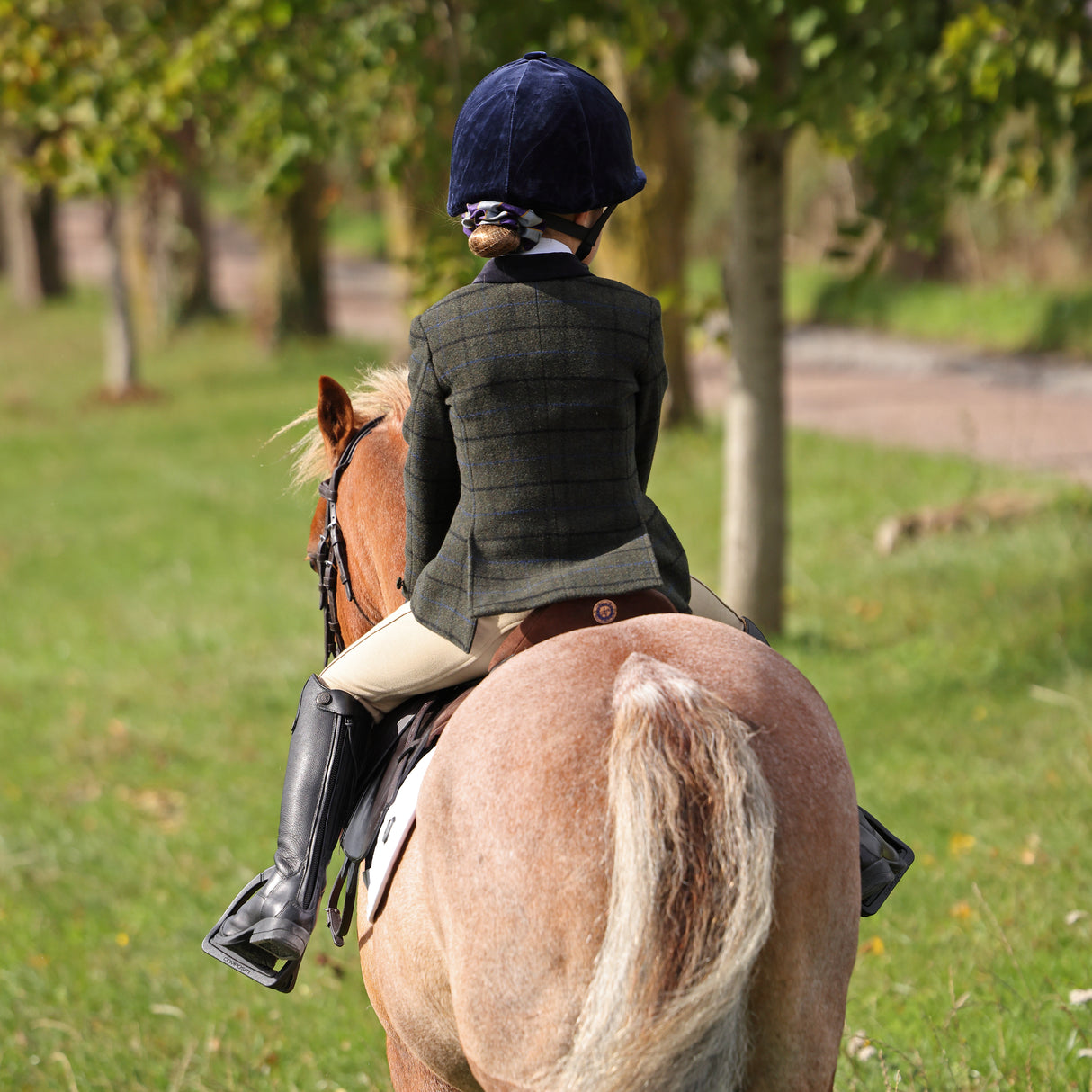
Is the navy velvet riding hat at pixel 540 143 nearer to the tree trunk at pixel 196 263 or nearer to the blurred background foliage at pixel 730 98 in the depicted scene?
the blurred background foliage at pixel 730 98

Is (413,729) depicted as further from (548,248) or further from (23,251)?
(23,251)

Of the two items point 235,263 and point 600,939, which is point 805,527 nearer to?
point 600,939

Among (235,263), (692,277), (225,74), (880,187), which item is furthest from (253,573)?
(235,263)

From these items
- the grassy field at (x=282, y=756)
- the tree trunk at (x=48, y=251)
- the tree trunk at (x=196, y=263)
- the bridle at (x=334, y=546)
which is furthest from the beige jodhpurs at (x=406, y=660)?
the tree trunk at (x=48, y=251)

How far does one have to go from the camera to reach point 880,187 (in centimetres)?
620

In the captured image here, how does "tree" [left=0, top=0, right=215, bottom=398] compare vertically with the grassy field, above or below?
above

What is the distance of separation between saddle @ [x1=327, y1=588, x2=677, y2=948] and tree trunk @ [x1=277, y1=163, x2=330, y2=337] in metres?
20.5

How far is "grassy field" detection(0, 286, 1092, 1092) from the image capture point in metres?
4.01

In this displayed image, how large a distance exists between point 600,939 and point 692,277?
25.8 metres

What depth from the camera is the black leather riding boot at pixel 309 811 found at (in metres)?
2.55

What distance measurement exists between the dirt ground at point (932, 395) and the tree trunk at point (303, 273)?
1.41 meters

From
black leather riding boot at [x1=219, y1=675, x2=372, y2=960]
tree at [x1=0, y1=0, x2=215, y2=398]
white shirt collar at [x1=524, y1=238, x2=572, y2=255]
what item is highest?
tree at [x1=0, y1=0, x2=215, y2=398]

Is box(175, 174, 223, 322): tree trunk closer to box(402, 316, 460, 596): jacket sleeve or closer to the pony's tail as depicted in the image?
box(402, 316, 460, 596): jacket sleeve

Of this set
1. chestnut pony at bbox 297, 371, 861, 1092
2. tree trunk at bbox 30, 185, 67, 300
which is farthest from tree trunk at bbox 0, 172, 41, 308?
chestnut pony at bbox 297, 371, 861, 1092
